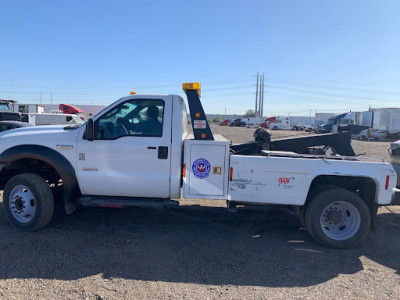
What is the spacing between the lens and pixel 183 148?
15.1 feet

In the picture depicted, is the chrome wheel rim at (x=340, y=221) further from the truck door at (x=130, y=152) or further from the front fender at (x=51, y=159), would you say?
the front fender at (x=51, y=159)

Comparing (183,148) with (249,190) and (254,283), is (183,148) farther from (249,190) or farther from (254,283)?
(254,283)

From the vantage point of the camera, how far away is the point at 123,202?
4.64 metres

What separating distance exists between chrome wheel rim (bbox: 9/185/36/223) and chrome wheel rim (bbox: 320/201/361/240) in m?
4.31

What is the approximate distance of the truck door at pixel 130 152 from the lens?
458 cm

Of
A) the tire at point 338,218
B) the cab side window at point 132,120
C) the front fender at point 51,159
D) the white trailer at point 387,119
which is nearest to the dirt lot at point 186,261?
the tire at point 338,218

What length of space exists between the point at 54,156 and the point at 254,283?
3293 mm

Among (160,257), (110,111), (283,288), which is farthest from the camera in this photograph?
(110,111)

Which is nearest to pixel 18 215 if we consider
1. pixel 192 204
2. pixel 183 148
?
pixel 183 148

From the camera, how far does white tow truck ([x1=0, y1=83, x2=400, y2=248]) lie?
14.5ft

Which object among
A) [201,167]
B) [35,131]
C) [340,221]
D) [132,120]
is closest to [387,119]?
[340,221]

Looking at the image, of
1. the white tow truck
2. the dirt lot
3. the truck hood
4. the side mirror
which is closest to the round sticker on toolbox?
the white tow truck

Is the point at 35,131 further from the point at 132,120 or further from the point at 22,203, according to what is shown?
the point at 132,120

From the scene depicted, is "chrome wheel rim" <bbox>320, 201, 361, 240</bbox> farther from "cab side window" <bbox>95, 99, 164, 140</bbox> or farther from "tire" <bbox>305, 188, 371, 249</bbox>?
"cab side window" <bbox>95, 99, 164, 140</bbox>
